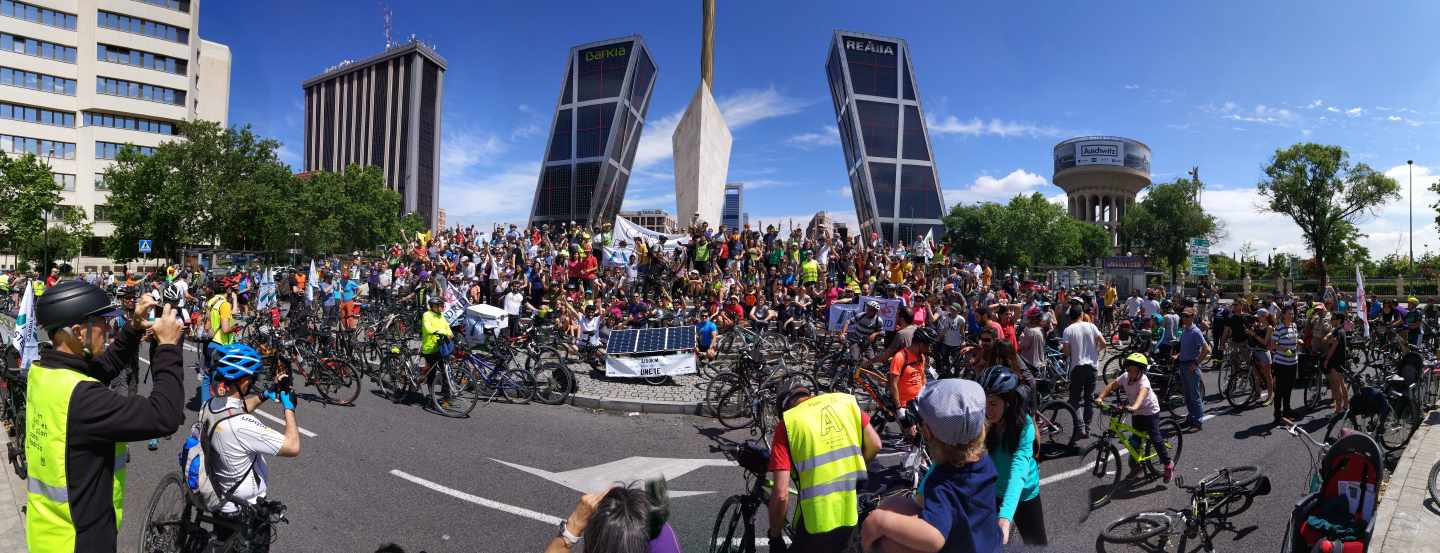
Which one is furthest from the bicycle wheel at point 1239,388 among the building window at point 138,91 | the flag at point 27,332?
the building window at point 138,91

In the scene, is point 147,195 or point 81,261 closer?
point 147,195

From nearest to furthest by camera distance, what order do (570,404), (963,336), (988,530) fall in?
(988,530) → (570,404) → (963,336)

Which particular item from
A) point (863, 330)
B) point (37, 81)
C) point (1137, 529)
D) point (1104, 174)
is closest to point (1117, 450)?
point (1137, 529)

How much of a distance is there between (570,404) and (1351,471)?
27.2 ft

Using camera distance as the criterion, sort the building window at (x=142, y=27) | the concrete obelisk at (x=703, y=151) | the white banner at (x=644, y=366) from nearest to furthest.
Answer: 1. the white banner at (x=644, y=366)
2. the concrete obelisk at (x=703, y=151)
3. the building window at (x=142, y=27)

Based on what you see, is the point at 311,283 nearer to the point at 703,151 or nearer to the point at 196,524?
the point at 196,524

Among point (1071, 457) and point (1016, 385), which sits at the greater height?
point (1016, 385)

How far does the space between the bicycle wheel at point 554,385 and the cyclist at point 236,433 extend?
6099 mm

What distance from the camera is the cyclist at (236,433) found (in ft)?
10.7

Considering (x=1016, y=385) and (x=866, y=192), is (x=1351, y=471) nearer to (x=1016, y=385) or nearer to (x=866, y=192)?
(x=1016, y=385)

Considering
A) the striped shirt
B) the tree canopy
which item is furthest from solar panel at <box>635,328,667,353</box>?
the tree canopy

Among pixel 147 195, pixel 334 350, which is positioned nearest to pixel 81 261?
pixel 147 195

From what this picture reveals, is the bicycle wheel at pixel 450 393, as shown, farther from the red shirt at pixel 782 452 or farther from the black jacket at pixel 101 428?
the red shirt at pixel 782 452

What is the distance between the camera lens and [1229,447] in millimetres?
7391
